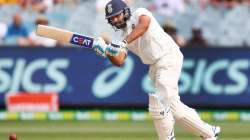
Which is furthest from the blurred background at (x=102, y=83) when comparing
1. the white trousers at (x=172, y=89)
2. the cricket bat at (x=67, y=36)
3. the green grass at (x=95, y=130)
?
the cricket bat at (x=67, y=36)

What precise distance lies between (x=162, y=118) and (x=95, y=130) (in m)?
3.14

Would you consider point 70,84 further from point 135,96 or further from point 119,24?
point 119,24

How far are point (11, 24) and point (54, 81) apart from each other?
1430 millimetres

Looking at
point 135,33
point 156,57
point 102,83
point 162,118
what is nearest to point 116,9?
point 135,33

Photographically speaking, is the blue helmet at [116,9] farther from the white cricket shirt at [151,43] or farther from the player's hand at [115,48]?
the player's hand at [115,48]

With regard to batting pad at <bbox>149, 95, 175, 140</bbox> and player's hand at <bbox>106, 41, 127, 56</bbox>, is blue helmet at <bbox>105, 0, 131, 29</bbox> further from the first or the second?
batting pad at <bbox>149, 95, 175, 140</bbox>

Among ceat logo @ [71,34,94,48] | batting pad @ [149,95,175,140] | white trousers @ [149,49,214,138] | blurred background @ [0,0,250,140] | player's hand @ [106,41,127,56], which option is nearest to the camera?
player's hand @ [106,41,127,56]

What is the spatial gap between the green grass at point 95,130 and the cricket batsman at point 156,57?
1.79 metres

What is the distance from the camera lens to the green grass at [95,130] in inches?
377

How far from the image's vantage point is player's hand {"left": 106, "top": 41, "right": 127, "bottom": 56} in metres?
7.14

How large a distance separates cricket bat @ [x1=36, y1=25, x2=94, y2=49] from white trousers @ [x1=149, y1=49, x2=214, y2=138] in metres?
0.64

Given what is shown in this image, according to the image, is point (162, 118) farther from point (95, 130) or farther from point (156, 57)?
point (95, 130)

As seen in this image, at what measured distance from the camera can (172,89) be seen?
753cm

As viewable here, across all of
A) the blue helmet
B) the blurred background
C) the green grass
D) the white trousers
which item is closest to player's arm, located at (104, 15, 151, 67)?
the blue helmet
